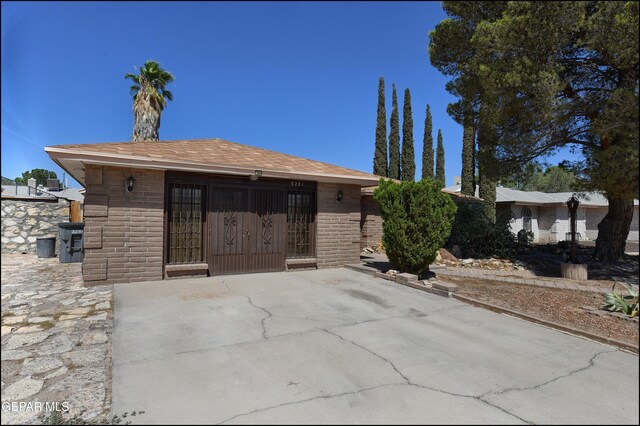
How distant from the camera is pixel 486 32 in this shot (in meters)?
8.72

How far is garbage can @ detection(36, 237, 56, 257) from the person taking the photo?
38.1ft

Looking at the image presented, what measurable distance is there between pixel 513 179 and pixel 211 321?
1209 cm

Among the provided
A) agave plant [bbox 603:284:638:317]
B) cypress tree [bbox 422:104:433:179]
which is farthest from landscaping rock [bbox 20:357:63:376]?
cypress tree [bbox 422:104:433:179]

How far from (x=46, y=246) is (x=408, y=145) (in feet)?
83.3

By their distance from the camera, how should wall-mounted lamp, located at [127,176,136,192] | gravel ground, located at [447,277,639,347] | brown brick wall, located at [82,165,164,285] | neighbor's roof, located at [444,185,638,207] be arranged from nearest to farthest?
gravel ground, located at [447,277,639,347]
brown brick wall, located at [82,165,164,285]
wall-mounted lamp, located at [127,176,136,192]
neighbor's roof, located at [444,185,638,207]

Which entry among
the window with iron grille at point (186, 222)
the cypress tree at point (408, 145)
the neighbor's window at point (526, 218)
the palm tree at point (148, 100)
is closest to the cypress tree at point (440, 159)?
the cypress tree at point (408, 145)

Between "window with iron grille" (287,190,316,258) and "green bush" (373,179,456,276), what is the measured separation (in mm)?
2276

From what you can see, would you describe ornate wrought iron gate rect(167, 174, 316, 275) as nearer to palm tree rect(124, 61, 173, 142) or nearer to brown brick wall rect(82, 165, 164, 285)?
brown brick wall rect(82, 165, 164, 285)

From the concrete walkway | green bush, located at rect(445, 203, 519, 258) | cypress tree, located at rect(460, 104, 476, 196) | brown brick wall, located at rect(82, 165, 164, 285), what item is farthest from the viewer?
cypress tree, located at rect(460, 104, 476, 196)

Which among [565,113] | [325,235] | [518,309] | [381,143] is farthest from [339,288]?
[381,143]

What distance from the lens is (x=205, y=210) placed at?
8.09m

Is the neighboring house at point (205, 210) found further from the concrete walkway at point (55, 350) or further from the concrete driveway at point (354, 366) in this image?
the concrete driveway at point (354, 366)

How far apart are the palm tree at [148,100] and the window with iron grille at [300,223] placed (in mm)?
13035

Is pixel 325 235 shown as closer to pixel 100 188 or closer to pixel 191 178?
pixel 191 178
